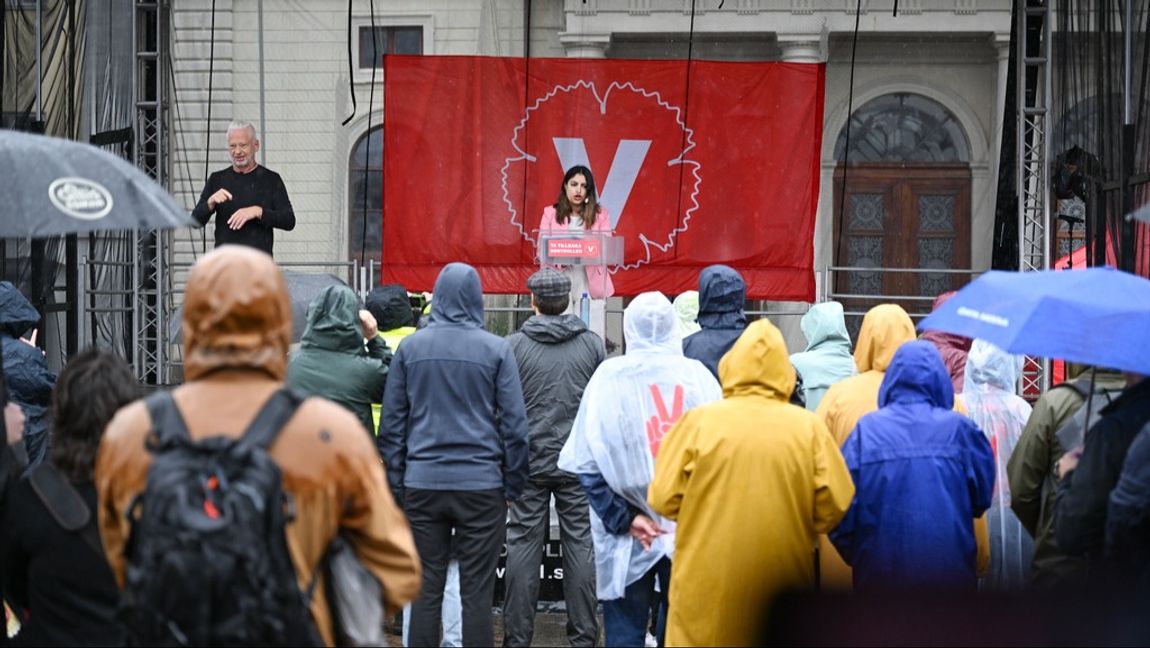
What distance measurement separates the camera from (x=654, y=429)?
5.84 meters

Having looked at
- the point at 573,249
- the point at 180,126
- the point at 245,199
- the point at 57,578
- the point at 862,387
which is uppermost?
the point at 180,126

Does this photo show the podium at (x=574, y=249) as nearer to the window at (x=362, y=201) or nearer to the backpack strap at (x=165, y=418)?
the backpack strap at (x=165, y=418)

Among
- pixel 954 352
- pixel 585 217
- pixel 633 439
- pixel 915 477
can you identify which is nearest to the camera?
pixel 915 477

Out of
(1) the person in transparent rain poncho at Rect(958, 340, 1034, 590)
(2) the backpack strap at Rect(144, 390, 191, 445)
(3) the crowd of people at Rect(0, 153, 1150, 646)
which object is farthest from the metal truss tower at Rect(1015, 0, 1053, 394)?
(2) the backpack strap at Rect(144, 390, 191, 445)

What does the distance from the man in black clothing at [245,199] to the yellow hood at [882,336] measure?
16.7 ft

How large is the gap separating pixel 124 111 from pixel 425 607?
769 cm

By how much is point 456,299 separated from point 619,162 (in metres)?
7.68

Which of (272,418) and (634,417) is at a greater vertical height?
(272,418)

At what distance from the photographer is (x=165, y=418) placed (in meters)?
3.15

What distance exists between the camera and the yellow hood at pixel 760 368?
4.96 m

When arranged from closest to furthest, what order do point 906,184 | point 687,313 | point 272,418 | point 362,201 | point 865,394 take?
point 272,418, point 865,394, point 687,313, point 362,201, point 906,184

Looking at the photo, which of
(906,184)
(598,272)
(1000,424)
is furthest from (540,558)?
(906,184)

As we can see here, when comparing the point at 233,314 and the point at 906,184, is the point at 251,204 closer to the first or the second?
the point at 233,314

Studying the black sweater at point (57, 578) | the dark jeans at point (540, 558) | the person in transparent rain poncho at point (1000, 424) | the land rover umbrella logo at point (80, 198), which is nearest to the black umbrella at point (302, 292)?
the dark jeans at point (540, 558)
